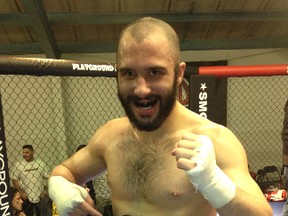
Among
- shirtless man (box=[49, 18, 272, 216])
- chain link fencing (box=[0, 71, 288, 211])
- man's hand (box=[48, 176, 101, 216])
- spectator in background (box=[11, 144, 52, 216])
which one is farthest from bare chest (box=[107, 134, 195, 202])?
chain link fencing (box=[0, 71, 288, 211])

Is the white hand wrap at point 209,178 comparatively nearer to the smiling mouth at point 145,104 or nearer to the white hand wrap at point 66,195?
the smiling mouth at point 145,104

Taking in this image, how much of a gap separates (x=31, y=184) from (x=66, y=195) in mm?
3040

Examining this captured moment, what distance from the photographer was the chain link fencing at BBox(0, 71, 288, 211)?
4750mm

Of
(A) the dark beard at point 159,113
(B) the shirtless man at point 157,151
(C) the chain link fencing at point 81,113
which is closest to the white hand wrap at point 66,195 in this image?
(B) the shirtless man at point 157,151

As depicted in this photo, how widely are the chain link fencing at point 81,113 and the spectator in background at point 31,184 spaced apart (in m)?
0.58

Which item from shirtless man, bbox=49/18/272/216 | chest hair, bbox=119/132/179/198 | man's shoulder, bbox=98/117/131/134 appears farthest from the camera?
man's shoulder, bbox=98/117/131/134

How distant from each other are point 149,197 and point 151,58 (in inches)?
15.0

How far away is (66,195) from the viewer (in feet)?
3.35

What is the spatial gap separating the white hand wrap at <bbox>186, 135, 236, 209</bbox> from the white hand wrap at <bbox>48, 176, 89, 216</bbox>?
360 millimetres

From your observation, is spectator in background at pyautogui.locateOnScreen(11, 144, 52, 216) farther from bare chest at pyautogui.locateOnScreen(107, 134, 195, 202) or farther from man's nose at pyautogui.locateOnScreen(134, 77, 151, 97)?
man's nose at pyautogui.locateOnScreen(134, 77, 151, 97)

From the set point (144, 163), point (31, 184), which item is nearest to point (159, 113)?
point (144, 163)

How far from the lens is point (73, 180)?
3.91 ft

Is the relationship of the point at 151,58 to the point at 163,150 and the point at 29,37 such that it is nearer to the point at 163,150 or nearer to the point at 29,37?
the point at 163,150

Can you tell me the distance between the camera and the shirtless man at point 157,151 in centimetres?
90
